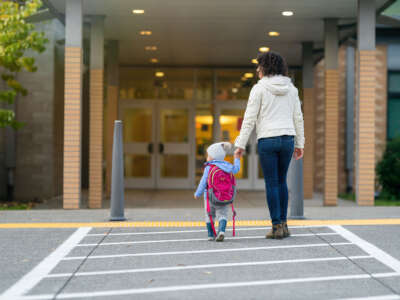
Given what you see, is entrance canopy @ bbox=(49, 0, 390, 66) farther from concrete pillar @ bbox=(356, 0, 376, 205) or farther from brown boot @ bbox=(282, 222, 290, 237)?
brown boot @ bbox=(282, 222, 290, 237)

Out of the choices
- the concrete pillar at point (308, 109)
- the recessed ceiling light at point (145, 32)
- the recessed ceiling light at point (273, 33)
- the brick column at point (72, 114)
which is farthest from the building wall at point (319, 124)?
the brick column at point (72, 114)

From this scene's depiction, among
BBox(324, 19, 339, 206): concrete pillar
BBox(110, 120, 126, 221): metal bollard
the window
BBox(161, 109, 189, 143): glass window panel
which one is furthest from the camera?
BBox(161, 109, 189, 143): glass window panel

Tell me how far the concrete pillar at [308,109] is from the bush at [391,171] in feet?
5.49

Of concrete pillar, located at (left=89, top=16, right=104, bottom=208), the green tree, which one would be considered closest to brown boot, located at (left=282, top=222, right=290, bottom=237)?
concrete pillar, located at (left=89, top=16, right=104, bottom=208)

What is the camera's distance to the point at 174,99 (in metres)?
16.4

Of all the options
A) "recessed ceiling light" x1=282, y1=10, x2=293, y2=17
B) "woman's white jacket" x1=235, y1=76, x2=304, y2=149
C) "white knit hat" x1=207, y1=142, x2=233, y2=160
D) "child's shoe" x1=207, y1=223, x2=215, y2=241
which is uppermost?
"recessed ceiling light" x1=282, y1=10, x2=293, y2=17

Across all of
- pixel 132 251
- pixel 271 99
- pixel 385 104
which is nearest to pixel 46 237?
pixel 132 251

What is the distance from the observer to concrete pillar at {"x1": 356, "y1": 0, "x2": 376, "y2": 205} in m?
8.84

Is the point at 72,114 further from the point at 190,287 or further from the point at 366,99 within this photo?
the point at 190,287

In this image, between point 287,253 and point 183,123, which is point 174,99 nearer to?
point 183,123

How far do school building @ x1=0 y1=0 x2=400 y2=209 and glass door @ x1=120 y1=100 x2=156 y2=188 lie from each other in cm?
3

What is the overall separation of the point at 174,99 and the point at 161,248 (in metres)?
11.9

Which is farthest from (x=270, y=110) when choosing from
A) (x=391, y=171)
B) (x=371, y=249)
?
(x=391, y=171)

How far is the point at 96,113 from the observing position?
10.4 m
